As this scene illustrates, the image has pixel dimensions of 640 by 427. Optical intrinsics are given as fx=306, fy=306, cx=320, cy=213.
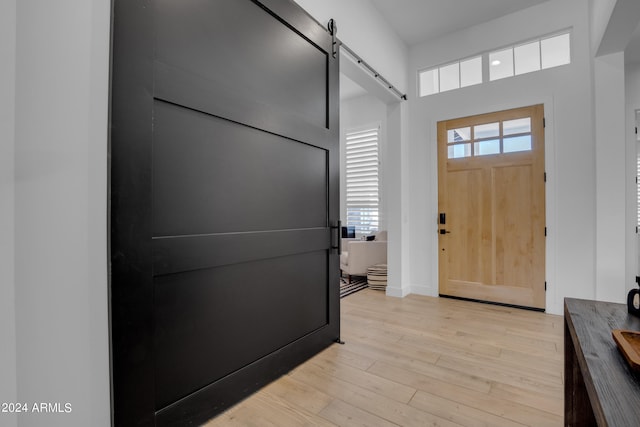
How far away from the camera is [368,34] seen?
10.2 feet

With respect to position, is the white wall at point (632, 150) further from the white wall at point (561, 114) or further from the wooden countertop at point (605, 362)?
the wooden countertop at point (605, 362)

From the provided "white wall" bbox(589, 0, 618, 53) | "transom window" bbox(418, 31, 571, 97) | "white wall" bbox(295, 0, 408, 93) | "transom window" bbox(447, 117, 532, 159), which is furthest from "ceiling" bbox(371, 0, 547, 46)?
"transom window" bbox(447, 117, 532, 159)

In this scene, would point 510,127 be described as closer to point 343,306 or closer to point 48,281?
point 343,306

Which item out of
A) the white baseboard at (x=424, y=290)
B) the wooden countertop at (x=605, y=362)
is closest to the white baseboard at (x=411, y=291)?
the white baseboard at (x=424, y=290)

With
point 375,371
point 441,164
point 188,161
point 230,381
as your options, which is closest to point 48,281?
point 188,161

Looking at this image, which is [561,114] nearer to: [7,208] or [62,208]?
[62,208]

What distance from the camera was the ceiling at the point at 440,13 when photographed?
3.21 meters

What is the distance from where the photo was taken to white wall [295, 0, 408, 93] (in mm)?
2471

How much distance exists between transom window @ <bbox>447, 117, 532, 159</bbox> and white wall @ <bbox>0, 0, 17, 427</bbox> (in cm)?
385

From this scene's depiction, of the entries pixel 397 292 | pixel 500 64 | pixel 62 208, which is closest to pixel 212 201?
pixel 62 208

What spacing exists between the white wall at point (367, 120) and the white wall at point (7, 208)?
204 inches

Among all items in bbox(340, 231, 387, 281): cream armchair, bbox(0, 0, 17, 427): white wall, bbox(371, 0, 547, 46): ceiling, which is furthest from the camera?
bbox(340, 231, 387, 281): cream armchair

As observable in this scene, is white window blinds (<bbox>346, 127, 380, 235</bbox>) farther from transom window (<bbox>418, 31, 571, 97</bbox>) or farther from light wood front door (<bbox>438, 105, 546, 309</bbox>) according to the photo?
light wood front door (<bbox>438, 105, 546, 309</bbox>)

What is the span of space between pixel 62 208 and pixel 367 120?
5.46 meters
